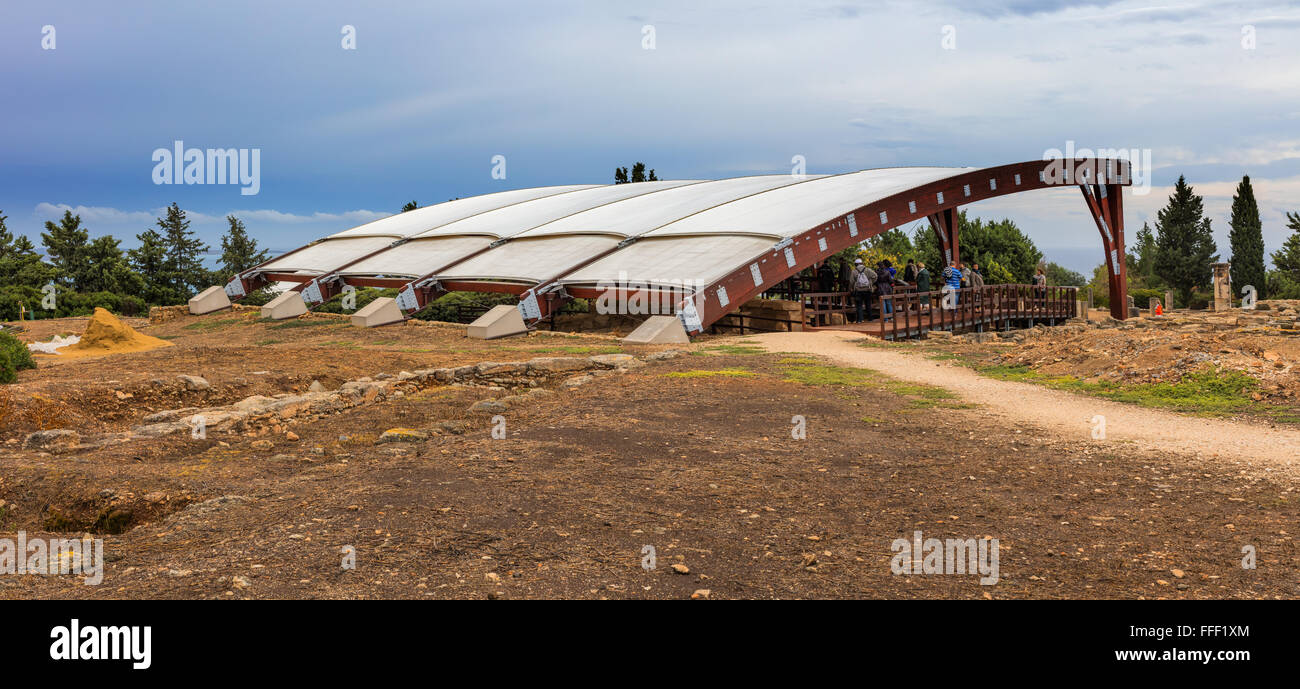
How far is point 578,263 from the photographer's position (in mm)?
25516

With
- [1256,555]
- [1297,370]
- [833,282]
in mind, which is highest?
[833,282]

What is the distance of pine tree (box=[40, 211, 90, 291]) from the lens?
43938mm

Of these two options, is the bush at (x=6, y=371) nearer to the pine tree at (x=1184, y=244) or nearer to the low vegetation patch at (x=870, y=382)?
the low vegetation patch at (x=870, y=382)

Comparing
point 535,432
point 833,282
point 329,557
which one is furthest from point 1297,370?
point 833,282

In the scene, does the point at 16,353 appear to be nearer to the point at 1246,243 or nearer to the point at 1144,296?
the point at 1144,296

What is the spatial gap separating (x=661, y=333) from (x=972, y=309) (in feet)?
37.4

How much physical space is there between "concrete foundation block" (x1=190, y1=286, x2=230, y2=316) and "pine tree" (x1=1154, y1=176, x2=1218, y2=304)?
58.8 meters

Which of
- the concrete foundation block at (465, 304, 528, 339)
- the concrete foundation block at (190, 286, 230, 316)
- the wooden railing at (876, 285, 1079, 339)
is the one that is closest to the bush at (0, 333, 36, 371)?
the concrete foundation block at (465, 304, 528, 339)

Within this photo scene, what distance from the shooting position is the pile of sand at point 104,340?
21500 mm

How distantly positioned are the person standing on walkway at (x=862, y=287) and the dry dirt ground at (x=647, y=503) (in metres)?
13.0

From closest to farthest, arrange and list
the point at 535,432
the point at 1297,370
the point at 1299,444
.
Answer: the point at 1299,444 → the point at 535,432 → the point at 1297,370

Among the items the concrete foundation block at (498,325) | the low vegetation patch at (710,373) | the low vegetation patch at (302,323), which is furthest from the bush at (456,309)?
the low vegetation patch at (710,373)

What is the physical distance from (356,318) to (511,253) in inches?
227

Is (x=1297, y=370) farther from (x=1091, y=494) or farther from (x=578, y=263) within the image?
(x=578, y=263)
